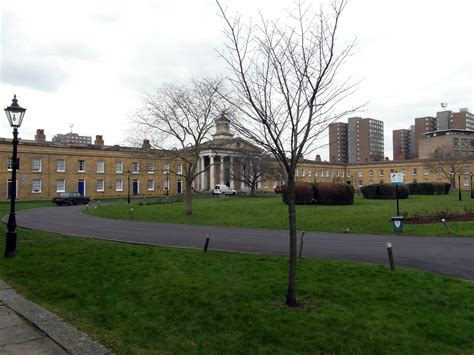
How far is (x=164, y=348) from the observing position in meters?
4.76

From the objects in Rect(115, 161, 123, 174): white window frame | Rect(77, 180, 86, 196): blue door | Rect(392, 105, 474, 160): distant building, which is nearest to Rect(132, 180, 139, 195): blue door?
Rect(115, 161, 123, 174): white window frame

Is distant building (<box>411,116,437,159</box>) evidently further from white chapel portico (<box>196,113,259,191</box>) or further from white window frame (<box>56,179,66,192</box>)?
white window frame (<box>56,179,66,192</box>)

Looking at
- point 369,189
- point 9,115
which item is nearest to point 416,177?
point 369,189

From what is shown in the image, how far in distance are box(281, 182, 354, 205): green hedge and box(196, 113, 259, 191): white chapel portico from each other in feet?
20.8

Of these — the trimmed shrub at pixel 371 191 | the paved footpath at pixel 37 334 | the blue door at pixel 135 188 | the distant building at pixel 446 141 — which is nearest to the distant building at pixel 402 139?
the distant building at pixel 446 141

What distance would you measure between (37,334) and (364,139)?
137m

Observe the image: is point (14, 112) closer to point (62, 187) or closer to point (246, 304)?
point (246, 304)

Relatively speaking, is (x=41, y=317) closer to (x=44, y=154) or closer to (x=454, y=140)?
(x=44, y=154)

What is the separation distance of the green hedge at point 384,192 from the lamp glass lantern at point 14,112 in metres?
36.0

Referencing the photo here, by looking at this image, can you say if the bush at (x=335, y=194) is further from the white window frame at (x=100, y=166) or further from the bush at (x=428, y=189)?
the white window frame at (x=100, y=166)

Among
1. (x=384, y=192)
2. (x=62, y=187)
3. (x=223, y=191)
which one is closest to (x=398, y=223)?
(x=384, y=192)

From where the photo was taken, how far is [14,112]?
1153cm

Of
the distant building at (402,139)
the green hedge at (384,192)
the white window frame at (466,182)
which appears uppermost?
the distant building at (402,139)

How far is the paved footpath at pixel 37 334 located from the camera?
15.3 ft
